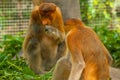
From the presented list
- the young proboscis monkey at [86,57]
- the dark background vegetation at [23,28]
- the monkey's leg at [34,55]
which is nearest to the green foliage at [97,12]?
the dark background vegetation at [23,28]

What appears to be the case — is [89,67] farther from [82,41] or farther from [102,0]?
[102,0]

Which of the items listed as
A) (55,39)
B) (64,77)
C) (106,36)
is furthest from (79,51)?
(106,36)

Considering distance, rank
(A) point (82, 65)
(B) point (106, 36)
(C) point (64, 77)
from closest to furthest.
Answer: (A) point (82, 65), (C) point (64, 77), (B) point (106, 36)

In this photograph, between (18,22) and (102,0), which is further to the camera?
(102,0)

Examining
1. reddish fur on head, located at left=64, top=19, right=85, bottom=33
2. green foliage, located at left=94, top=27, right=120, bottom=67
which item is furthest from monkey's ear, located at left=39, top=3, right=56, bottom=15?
green foliage, located at left=94, top=27, right=120, bottom=67

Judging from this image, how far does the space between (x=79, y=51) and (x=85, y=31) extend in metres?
0.38

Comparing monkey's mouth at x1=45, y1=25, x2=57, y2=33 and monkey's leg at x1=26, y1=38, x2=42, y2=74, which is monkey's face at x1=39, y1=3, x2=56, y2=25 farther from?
monkey's leg at x1=26, y1=38, x2=42, y2=74

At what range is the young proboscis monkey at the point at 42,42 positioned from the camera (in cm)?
827

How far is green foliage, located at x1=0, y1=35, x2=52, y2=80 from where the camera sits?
7645 mm

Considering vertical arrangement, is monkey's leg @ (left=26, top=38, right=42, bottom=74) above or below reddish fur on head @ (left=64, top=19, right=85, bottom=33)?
below

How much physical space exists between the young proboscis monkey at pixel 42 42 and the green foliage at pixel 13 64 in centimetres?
25

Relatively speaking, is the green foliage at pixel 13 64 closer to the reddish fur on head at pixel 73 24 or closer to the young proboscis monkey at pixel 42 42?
the young proboscis monkey at pixel 42 42

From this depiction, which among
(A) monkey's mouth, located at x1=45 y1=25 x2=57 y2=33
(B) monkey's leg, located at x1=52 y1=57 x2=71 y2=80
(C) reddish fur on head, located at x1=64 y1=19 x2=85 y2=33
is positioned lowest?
(B) monkey's leg, located at x1=52 y1=57 x2=71 y2=80

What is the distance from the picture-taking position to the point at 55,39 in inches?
336
